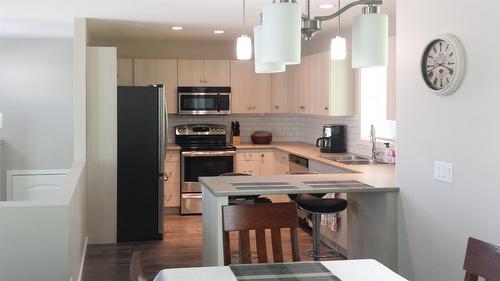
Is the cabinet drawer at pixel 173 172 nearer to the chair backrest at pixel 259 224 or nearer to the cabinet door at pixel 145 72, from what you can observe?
the cabinet door at pixel 145 72

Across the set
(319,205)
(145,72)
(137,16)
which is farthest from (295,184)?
(145,72)

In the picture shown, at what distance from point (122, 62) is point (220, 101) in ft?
4.53

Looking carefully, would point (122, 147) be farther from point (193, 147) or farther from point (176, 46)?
point (176, 46)

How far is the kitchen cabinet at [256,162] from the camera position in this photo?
7.69 m

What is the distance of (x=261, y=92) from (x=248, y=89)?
19 cm

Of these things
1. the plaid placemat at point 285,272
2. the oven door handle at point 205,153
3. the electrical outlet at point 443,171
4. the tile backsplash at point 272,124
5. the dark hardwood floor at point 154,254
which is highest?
the tile backsplash at point 272,124

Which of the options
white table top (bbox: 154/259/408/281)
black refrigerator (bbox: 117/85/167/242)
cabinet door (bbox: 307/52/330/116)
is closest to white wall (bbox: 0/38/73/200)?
black refrigerator (bbox: 117/85/167/242)

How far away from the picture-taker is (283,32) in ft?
6.20

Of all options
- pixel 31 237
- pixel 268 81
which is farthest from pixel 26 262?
pixel 268 81

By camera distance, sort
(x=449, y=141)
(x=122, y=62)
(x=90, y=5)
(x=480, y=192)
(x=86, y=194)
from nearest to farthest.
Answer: (x=480, y=192) < (x=449, y=141) < (x=90, y=5) < (x=86, y=194) < (x=122, y=62)

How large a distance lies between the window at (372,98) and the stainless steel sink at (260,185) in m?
1.97

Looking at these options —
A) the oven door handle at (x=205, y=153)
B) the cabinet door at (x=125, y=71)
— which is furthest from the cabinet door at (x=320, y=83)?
the cabinet door at (x=125, y=71)

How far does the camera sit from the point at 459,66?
3225 millimetres

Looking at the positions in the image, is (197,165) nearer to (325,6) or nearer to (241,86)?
(241,86)
